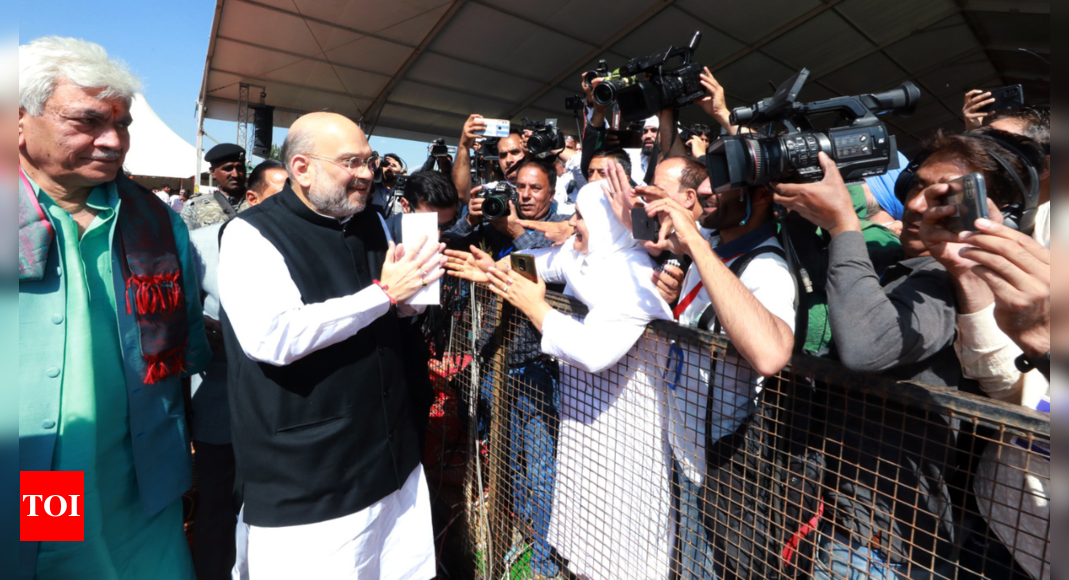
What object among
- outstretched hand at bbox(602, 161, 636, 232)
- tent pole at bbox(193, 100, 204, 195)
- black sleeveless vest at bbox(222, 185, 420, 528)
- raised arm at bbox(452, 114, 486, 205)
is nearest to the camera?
black sleeveless vest at bbox(222, 185, 420, 528)

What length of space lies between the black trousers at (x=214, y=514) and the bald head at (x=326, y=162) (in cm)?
130

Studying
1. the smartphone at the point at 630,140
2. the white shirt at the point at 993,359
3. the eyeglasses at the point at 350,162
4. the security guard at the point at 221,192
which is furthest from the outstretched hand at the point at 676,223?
the security guard at the point at 221,192

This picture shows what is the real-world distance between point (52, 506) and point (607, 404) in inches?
66.5

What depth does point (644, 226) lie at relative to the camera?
5.29 feet

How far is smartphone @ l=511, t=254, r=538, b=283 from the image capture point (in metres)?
1.76

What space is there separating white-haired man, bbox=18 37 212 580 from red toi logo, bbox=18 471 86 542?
18mm

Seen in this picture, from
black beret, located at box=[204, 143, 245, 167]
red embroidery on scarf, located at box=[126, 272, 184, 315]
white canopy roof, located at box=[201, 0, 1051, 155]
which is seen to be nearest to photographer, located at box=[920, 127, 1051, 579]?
red embroidery on scarf, located at box=[126, 272, 184, 315]

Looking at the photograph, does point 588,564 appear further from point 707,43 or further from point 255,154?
point 255,154

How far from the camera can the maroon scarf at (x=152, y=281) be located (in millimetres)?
1509

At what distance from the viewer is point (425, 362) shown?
195 cm

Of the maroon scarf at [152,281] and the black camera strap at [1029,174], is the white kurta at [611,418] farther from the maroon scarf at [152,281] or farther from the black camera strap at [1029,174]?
the maroon scarf at [152,281]

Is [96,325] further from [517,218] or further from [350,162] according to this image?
[517,218]

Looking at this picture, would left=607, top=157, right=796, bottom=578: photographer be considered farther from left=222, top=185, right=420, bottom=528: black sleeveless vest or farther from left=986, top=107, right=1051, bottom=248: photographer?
left=222, top=185, right=420, bottom=528: black sleeveless vest

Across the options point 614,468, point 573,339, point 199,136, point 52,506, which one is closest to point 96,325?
point 52,506
